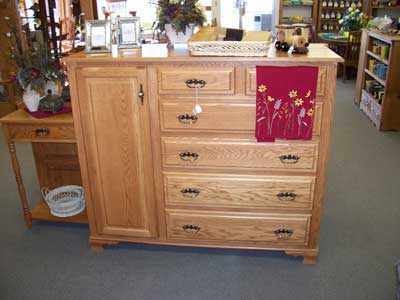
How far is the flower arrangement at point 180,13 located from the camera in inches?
88.0

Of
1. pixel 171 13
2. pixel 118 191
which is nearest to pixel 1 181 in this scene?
pixel 118 191

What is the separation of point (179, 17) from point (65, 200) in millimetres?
1458

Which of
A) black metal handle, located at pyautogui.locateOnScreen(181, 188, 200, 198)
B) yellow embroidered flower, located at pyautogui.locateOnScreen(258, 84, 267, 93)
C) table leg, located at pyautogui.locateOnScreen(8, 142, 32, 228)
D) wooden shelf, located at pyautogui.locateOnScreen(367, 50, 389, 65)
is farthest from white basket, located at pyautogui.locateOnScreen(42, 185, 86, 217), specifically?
wooden shelf, located at pyautogui.locateOnScreen(367, 50, 389, 65)

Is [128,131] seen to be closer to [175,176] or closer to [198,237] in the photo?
[175,176]

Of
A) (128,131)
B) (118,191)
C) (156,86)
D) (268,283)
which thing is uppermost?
(156,86)

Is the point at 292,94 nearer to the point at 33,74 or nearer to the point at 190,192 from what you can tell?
the point at 190,192

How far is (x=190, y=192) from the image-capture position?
2.27 metres

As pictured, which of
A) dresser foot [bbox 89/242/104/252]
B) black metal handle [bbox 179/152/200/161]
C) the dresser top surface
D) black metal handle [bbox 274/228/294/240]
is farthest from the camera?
dresser foot [bbox 89/242/104/252]

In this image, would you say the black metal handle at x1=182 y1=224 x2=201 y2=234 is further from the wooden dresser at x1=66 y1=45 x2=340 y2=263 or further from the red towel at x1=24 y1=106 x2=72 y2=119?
the red towel at x1=24 y1=106 x2=72 y2=119

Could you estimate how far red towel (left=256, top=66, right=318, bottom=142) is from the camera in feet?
6.44

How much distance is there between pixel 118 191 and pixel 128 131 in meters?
0.38

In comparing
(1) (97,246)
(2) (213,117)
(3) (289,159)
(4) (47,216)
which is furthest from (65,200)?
(3) (289,159)

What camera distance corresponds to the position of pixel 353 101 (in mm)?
5633

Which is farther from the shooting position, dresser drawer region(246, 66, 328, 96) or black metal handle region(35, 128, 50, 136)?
black metal handle region(35, 128, 50, 136)
